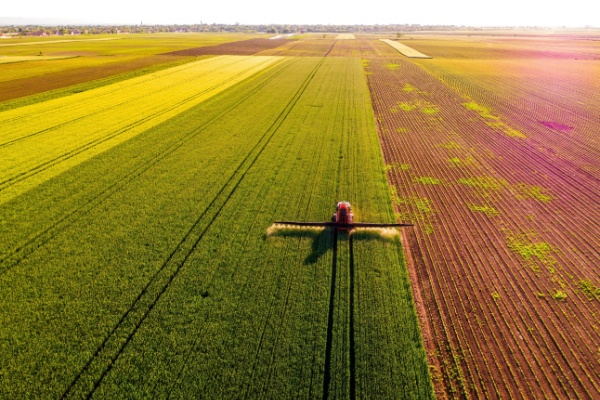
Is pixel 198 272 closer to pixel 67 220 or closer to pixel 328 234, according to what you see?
pixel 328 234

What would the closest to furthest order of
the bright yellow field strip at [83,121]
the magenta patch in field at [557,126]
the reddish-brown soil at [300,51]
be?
the bright yellow field strip at [83,121]
the magenta patch in field at [557,126]
the reddish-brown soil at [300,51]

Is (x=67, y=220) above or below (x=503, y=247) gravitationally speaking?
above

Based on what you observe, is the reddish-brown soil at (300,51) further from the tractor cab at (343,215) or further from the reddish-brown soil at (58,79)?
the tractor cab at (343,215)

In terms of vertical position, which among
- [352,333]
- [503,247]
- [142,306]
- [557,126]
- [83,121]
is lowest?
[352,333]

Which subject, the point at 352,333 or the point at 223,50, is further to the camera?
the point at 223,50

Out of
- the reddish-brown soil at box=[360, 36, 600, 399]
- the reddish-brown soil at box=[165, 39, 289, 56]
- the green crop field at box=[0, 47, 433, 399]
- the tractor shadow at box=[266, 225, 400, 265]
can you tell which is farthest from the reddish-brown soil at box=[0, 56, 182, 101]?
the reddish-brown soil at box=[360, 36, 600, 399]

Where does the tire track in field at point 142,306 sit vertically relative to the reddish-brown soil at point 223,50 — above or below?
below

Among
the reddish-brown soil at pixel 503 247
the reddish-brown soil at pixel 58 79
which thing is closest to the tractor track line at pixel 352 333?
the reddish-brown soil at pixel 503 247

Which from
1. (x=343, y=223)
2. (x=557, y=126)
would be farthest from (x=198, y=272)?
(x=557, y=126)
